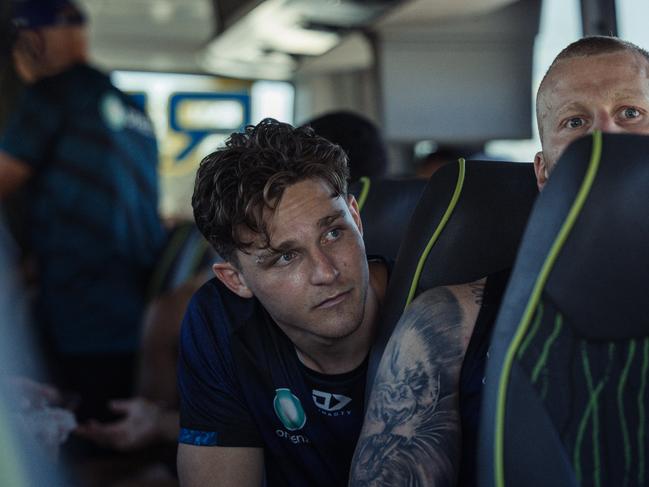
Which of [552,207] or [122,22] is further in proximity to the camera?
[122,22]

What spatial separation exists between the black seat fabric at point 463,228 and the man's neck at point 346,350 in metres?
0.13

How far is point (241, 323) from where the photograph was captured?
1929mm

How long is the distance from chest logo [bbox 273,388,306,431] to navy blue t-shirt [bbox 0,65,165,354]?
4.47 feet

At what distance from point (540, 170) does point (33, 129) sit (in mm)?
1764

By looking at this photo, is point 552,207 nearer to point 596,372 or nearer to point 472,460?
point 596,372

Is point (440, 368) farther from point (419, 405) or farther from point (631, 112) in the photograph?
point (631, 112)

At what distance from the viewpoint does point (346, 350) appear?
1835 mm

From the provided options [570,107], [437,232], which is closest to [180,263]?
[437,232]

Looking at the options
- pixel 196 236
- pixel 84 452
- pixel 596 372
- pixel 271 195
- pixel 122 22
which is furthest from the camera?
pixel 122 22

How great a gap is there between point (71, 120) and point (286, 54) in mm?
3128

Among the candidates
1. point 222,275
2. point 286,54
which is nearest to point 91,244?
point 222,275

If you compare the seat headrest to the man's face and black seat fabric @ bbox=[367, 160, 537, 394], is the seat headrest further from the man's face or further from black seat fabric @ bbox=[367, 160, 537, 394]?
the man's face

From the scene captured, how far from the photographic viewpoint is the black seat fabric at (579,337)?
3.85ft

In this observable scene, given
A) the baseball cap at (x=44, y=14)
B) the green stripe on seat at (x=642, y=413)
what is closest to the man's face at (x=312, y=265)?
the green stripe on seat at (x=642, y=413)
